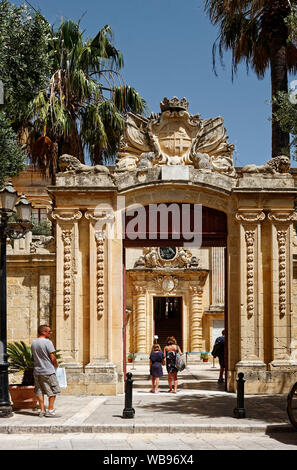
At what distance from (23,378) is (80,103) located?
10.6 m

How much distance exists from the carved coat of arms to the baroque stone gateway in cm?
2

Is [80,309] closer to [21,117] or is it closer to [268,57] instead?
[21,117]

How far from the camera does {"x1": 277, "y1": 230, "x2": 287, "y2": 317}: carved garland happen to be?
15742mm

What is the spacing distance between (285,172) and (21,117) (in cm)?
795

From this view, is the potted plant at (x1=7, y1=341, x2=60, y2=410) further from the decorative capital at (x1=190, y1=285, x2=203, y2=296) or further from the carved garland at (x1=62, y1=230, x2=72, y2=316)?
the decorative capital at (x1=190, y1=285, x2=203, y2=296)

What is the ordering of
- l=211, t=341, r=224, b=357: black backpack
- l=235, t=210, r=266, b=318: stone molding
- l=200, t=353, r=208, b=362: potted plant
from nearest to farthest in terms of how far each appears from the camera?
l=235, t=210, r=266, b=318: stone molding → l=211, t=341, r=224, b=357: black backpack → l=200, t=353, r=208, b=362: potted plant

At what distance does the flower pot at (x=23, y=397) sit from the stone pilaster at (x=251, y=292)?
497 centimetres

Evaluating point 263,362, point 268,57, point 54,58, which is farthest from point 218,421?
point 268,57

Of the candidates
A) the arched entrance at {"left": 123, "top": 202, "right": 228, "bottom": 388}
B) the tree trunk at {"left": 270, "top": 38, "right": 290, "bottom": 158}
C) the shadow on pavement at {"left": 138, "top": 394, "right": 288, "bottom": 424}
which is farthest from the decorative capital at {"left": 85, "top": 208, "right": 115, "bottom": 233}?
the arched entrance at {"left": 123, "top": 202, "right": 228, "bottom": 388}

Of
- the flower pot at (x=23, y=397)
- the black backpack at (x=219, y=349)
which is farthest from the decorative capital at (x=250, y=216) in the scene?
the flower pot at (x=23, y=397)

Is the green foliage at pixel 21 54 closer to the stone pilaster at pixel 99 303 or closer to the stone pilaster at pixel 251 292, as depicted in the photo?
the stone pilaster at pixel 99 303

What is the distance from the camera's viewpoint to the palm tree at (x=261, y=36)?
20.8 metres

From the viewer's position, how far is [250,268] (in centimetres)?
1585

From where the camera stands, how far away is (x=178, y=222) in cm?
1645
